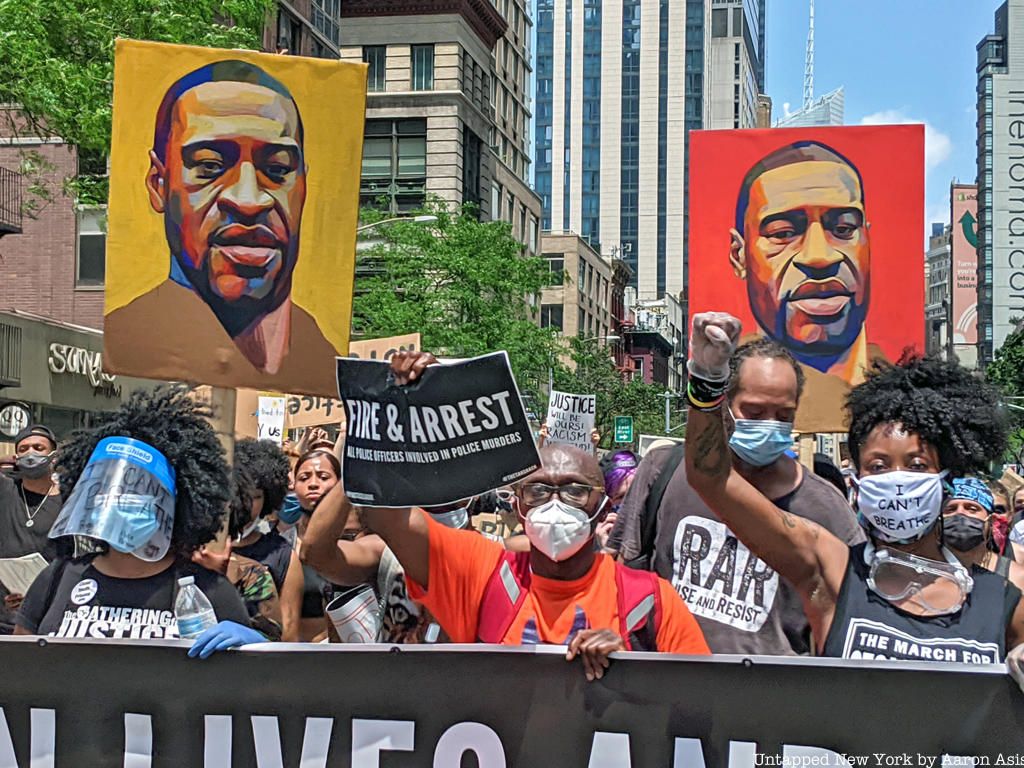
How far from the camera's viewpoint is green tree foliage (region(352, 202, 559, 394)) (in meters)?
32.7

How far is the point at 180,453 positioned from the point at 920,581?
86.1 inches

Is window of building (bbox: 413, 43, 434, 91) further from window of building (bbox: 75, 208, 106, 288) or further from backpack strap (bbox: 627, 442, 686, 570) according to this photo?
backpack strap (bbox: 627, 442, 686, 570)

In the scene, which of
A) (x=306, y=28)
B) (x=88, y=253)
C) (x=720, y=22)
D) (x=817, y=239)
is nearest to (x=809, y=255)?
(x=817, y=239)

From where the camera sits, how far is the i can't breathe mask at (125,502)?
3941 mm

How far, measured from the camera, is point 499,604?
3.68 metres

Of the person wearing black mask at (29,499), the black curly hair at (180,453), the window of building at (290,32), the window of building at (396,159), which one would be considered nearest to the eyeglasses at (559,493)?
the black curly hair at (180,453)

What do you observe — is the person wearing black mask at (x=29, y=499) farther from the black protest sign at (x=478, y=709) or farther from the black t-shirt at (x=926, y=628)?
the black t-shirt at (x=926, y=628)

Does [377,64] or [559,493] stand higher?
[377,64]

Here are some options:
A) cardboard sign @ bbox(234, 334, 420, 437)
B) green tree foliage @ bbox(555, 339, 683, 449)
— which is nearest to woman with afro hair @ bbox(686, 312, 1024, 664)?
cardboard sign @ bbox(234, 334, 420, 437)

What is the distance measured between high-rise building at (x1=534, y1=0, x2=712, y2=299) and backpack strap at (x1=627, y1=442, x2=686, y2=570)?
16773cm

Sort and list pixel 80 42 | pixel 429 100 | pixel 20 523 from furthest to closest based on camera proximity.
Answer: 1. pixel 429 100
2. pixel 80 42
3. pixel 20 523

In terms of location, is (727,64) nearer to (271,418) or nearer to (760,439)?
(271,418)

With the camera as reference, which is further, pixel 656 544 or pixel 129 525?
pixel 656 544

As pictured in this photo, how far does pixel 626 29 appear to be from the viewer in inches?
6988
